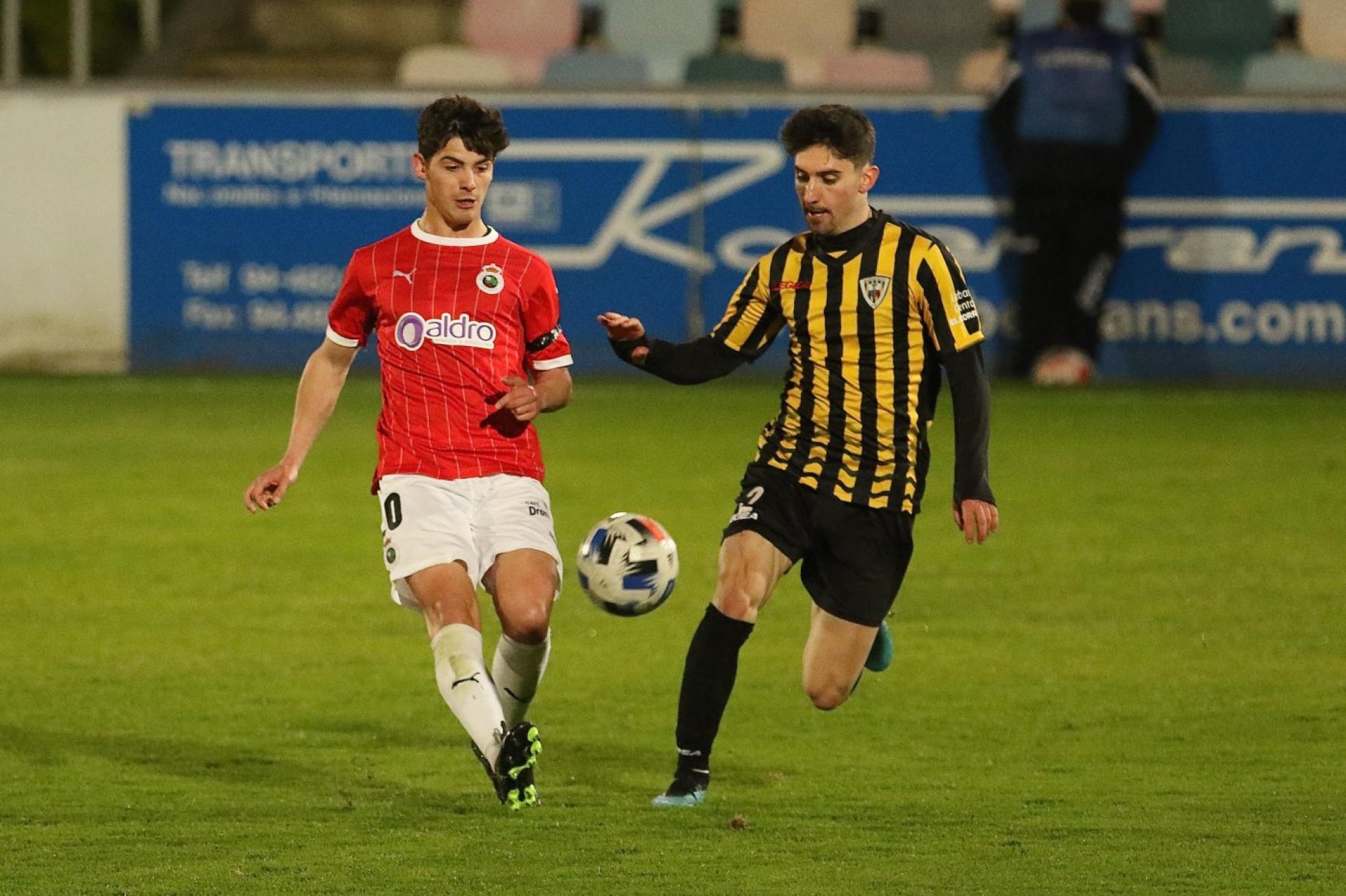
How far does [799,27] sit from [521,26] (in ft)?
6.76

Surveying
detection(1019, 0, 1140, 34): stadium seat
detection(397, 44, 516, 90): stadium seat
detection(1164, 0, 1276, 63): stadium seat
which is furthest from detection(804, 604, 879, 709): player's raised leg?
detection(1164, 0, 1276, 63): stadium seat

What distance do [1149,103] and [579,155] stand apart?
12.4 ft

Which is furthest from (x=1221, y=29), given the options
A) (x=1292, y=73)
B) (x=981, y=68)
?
(x=981, y=68)

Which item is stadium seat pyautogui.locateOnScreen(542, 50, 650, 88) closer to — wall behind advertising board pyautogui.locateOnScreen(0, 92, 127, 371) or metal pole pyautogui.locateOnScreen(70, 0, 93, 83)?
wall behind advertising board pyautogui.locateOnScreen(0, 92, 127, 371)

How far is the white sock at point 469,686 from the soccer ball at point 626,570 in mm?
395

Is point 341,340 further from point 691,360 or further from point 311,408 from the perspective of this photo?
point 691,360

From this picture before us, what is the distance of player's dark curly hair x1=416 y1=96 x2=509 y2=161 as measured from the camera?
18.2ft

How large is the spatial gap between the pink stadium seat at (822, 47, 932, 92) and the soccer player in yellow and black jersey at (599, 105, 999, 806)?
1092 cm

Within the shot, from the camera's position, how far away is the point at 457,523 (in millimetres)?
5633

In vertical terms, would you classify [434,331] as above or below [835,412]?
above

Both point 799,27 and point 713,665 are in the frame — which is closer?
point 713,665

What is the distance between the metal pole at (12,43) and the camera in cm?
1598

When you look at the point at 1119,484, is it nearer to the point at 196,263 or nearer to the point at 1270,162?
the point at 1270,162

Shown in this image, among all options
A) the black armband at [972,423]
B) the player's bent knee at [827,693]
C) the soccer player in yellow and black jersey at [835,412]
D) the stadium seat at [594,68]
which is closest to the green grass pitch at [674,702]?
the player's bent knee at [827,693]
